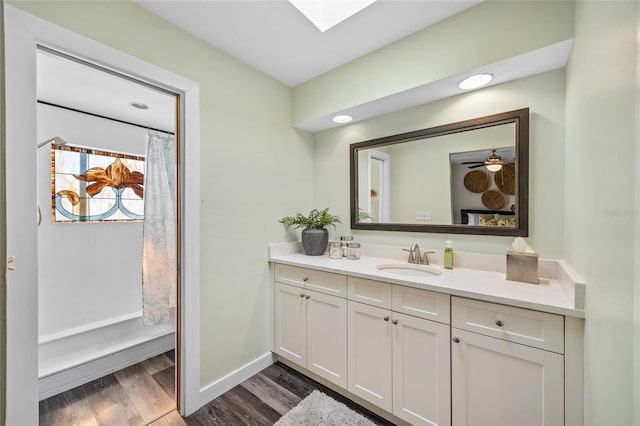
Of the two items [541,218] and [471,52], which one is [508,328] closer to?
[541,218]

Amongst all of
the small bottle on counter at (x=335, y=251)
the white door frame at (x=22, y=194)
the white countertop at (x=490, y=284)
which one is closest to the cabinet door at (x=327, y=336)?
the white countertop at (x=490, y=284)

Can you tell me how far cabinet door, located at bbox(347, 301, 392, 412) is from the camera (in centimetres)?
149

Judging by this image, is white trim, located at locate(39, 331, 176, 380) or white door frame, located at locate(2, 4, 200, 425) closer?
white door frame, located at locate(2, 4, 200, 425)

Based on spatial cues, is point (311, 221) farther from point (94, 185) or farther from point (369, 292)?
point (94, 185)

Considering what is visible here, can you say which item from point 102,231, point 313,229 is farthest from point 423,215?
point 102,231

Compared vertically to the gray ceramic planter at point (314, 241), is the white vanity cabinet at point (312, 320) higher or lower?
lower

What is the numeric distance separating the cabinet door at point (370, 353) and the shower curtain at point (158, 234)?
1.74 meters

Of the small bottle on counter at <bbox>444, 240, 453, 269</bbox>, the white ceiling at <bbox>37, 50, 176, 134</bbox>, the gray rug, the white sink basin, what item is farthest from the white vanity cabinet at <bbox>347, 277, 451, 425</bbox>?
the white ceiling at <bbox>37, 50, 176, 134</bbox>

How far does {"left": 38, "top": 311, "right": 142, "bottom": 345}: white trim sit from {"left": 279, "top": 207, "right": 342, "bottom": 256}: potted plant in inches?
68.8

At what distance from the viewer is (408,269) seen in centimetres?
183

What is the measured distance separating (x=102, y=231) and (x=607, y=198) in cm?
339

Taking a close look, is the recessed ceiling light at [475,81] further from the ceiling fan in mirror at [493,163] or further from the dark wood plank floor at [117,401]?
the dark wood plank floor at [117,401]

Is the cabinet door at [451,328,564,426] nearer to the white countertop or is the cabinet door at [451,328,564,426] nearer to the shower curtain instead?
the white countertop

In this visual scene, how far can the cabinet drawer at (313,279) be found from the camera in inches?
67.0
